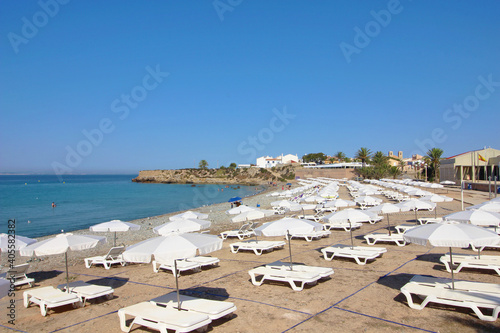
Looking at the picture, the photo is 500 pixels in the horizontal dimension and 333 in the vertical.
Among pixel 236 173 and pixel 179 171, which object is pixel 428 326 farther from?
pixel 179 171

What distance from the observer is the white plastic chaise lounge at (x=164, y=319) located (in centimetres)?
499

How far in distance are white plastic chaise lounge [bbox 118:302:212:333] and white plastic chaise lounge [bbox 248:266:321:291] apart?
2.38 m

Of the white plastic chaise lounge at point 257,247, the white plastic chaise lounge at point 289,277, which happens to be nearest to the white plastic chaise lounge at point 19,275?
the white plastic chaise lounge at point 257,247

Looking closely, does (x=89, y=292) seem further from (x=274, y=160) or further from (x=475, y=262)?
(x=274, y=160)

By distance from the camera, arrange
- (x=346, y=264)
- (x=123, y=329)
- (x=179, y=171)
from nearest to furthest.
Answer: (x=123, y=329) → (x=346, y=264) → (x=179, y=171)

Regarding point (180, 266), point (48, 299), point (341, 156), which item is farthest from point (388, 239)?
point (341, 156)

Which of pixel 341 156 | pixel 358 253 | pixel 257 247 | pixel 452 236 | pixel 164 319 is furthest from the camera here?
pixel 341 156

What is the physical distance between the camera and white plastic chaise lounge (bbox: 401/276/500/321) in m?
5.33

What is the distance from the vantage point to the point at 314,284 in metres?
7.54

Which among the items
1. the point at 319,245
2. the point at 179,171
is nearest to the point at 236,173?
the point at 179,171

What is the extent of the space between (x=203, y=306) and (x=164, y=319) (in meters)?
0.73

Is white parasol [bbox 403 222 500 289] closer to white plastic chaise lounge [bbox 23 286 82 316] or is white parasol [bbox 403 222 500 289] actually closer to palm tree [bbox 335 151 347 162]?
white plastic chaise lounge [bbox 23 286 82 316]

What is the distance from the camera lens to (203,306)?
226 inches

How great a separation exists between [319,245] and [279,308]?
20.6 ft
